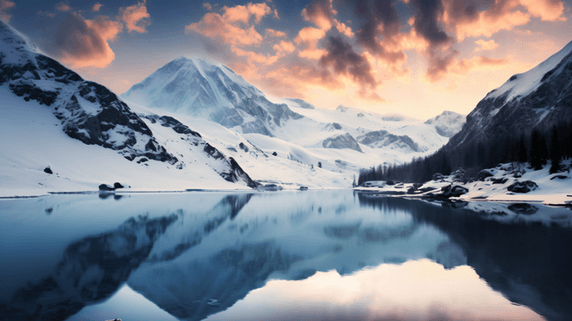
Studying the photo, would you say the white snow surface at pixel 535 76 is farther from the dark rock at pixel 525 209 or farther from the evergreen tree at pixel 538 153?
the dark rock at pixel 525 209

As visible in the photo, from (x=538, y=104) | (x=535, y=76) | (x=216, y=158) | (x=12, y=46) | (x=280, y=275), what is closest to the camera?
(x=280, y=275)

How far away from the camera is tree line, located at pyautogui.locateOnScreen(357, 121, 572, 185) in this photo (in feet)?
264

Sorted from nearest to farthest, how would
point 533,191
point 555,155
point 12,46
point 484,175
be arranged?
point 533,191, point 555,155, point 484,175, point 12,46

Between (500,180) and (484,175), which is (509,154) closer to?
(484,175)

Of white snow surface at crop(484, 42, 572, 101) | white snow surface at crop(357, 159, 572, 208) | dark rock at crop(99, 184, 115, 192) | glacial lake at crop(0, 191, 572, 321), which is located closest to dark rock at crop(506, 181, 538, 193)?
white snow surface at crop(357, 159, 572, 208)

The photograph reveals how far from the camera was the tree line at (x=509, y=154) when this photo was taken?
A: 3172 inches

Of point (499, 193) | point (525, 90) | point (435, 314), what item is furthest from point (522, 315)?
point (525, 90)

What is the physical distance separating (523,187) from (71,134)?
15235 cm

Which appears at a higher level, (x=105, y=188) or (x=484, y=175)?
(x=484, y=175)

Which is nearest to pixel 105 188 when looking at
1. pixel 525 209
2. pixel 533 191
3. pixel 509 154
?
pixel 525 209

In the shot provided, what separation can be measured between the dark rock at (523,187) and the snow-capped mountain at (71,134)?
114701 mm

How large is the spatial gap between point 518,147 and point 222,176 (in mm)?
126848

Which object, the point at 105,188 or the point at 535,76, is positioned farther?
the point at 535,76

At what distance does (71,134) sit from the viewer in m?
122
